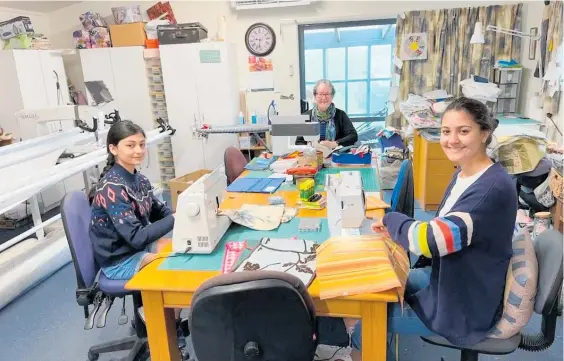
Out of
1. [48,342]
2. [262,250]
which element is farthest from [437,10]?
[48,342]

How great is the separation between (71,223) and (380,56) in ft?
17.9

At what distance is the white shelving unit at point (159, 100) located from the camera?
486 cm

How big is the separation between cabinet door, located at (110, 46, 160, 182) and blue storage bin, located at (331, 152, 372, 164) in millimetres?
2546

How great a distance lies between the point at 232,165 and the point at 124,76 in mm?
2439

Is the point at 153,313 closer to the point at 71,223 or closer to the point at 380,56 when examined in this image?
the point at 71,223

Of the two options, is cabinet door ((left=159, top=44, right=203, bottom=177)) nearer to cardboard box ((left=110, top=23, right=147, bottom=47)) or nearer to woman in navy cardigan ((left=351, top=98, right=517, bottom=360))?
cardboard box ((left=110, top=23, right=147, bottom=47))

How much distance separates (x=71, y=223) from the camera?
6.25 ft

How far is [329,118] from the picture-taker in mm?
3621

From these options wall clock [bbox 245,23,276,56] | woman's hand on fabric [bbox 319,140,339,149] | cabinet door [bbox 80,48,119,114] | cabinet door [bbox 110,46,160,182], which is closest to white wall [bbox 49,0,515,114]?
wall clock [bbox 245,23,276,56]

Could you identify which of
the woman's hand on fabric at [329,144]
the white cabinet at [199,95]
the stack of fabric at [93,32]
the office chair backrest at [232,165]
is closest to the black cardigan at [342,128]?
the woman's hand on fabric at [329,144]

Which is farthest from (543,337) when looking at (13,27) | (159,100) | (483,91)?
(13,27)

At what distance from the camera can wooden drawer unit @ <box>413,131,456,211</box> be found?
379 centimetres

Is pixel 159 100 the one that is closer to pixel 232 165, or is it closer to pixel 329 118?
pixel 232 165

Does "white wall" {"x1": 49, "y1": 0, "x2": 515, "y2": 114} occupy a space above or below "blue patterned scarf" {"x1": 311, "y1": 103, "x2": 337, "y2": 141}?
above
